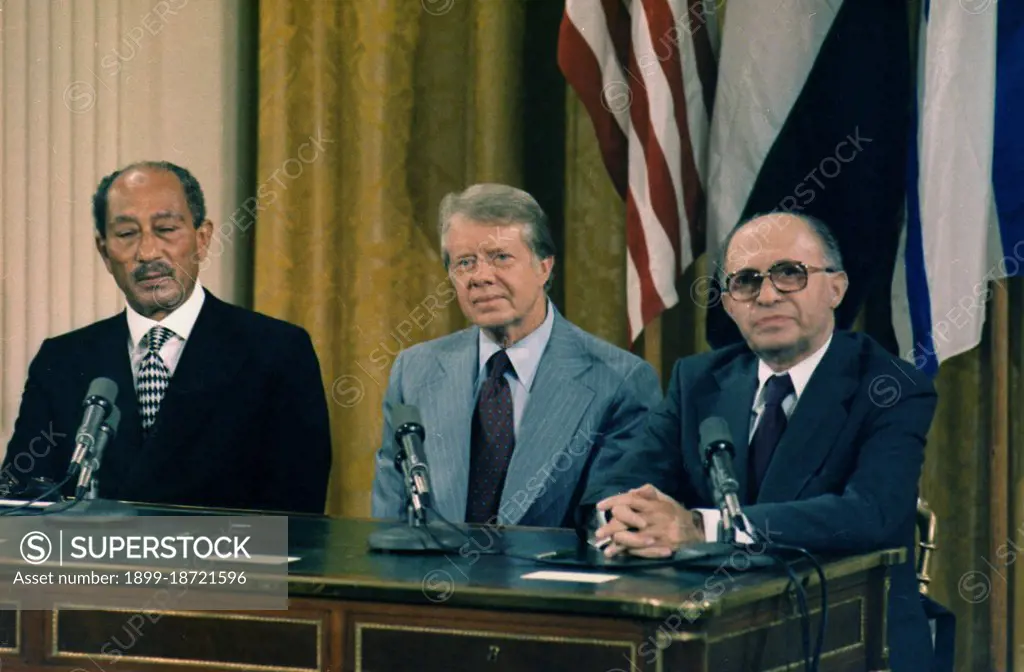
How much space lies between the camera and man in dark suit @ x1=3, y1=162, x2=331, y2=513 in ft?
15.2

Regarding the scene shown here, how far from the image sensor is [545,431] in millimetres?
4152

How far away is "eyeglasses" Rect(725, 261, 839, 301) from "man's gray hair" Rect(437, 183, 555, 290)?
78 cm

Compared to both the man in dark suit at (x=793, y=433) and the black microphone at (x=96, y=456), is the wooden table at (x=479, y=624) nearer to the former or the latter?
the man in dark suit at (x=793, y=433)

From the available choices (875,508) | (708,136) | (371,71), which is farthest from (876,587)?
(371,71)

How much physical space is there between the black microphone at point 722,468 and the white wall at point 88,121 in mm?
3063

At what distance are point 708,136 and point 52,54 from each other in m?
2.65

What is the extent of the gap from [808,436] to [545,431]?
2.82 feet

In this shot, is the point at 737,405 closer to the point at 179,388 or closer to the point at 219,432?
the point at 219,432

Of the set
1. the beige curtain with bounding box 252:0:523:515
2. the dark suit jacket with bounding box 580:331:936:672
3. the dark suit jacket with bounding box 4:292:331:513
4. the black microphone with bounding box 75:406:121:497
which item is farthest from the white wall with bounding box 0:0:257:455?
the dark suit jacket with bounding box 580:331:936:672

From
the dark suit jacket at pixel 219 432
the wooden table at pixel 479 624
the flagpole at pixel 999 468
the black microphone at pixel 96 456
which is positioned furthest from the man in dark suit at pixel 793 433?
the dark suit jacket at pixel 219 432

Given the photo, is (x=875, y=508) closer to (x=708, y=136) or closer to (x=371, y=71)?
(x=708, y=136)

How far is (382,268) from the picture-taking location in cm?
546

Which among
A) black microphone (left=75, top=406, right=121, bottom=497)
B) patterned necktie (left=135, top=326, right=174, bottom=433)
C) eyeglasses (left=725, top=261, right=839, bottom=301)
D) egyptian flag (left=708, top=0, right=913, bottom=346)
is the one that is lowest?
black microphone (left=75, top=406, right=121, bottom=497)

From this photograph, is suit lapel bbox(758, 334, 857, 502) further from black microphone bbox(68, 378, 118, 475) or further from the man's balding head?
black microphone bbox(68, 378, 118, 475)
